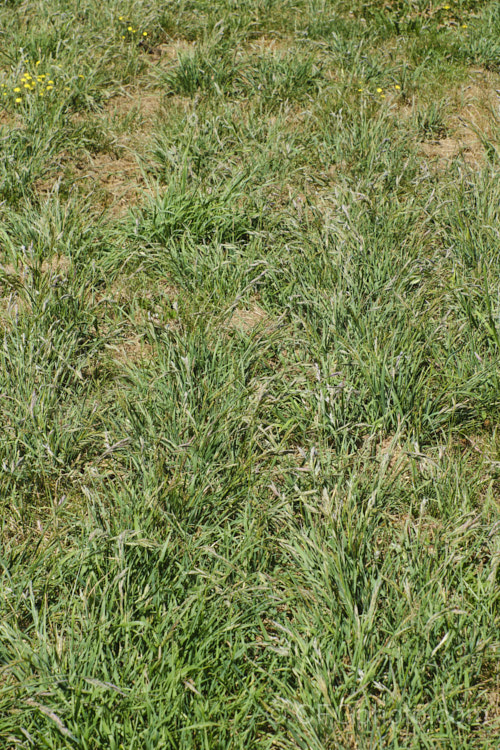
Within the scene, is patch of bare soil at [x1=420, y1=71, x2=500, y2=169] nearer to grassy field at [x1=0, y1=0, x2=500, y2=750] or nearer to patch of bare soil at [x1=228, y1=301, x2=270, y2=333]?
grassy field at [x1=0, y1=0, x2=500, y2=750]

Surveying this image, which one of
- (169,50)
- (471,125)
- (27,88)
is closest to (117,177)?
(27,88)

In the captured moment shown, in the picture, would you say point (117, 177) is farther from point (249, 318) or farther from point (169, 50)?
point (169, 50)

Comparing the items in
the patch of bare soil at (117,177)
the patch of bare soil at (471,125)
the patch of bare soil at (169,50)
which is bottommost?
the patch of bare soil at (117,177)

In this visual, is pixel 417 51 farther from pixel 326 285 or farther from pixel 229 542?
pixel 229 542

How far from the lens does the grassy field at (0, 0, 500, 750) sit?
2.04m

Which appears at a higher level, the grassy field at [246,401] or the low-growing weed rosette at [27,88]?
the low-growing weed rosette at [27,88]

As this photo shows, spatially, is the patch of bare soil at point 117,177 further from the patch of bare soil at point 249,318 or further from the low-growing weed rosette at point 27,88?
the patch of bare soil at point 249,318

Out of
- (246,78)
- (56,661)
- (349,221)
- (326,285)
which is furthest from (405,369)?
(246,78)

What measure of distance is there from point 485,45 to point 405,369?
13.1 feet

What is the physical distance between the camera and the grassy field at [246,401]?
204 cm

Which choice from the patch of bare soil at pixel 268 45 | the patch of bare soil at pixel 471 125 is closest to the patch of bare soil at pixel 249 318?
the patch of bare soil at pixel 471 125

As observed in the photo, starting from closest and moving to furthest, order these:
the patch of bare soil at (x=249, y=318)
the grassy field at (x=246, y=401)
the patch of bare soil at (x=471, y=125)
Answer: the grassy field at (x=246, y=401) < the patch of bare soil at (x=249, y=318) < the patch of bare soil at (x=471, y=125)

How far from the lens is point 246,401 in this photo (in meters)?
2.91

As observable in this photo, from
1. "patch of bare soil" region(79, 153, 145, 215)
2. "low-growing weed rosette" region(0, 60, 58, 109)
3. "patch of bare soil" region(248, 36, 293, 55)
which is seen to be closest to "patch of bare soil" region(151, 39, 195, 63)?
"patch of bare soil" region(248, 36, 293, 55)
